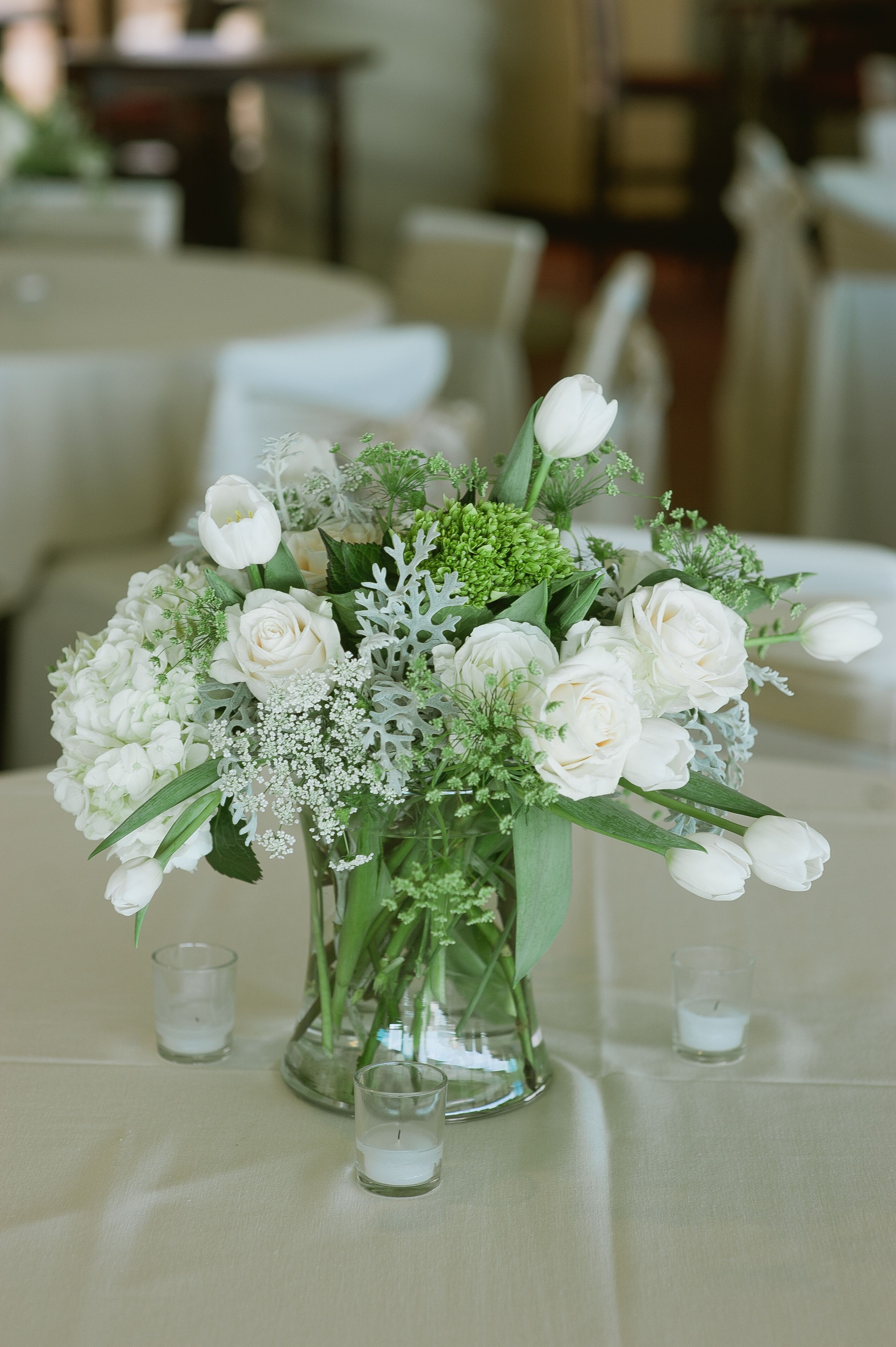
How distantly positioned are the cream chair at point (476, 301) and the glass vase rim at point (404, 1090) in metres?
3.45

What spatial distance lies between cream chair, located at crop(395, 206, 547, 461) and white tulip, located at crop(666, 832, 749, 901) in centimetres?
345

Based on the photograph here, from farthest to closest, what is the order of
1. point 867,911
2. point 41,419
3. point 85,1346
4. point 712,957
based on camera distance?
point 41,419
point 867,911
point 712,957
point 85,1346

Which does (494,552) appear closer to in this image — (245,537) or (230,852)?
(245,537)

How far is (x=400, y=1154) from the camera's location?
86 centimetres

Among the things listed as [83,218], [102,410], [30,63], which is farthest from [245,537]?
[30,63]

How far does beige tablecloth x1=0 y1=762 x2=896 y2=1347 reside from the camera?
0.79 metres

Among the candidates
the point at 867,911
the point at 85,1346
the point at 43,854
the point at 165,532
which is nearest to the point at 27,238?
the point at 165,532

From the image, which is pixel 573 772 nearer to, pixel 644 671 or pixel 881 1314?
pixel 644 671

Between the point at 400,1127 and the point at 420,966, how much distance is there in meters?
0.09

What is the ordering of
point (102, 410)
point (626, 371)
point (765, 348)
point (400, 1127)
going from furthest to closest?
point (765, 348)
point (626, 371)
point (102, 410)
point (400, 1127)

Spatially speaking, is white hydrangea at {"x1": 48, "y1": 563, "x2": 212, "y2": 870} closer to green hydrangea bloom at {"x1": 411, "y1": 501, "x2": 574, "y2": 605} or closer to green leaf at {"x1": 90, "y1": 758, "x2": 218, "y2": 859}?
green leaf at {"x1": 90, "y1": 758, "x2": 218, "y2": 859}

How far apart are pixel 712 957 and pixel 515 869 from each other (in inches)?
10.0

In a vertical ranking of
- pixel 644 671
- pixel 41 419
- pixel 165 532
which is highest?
pixel 644 671

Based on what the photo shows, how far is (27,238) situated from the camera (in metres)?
4.81
